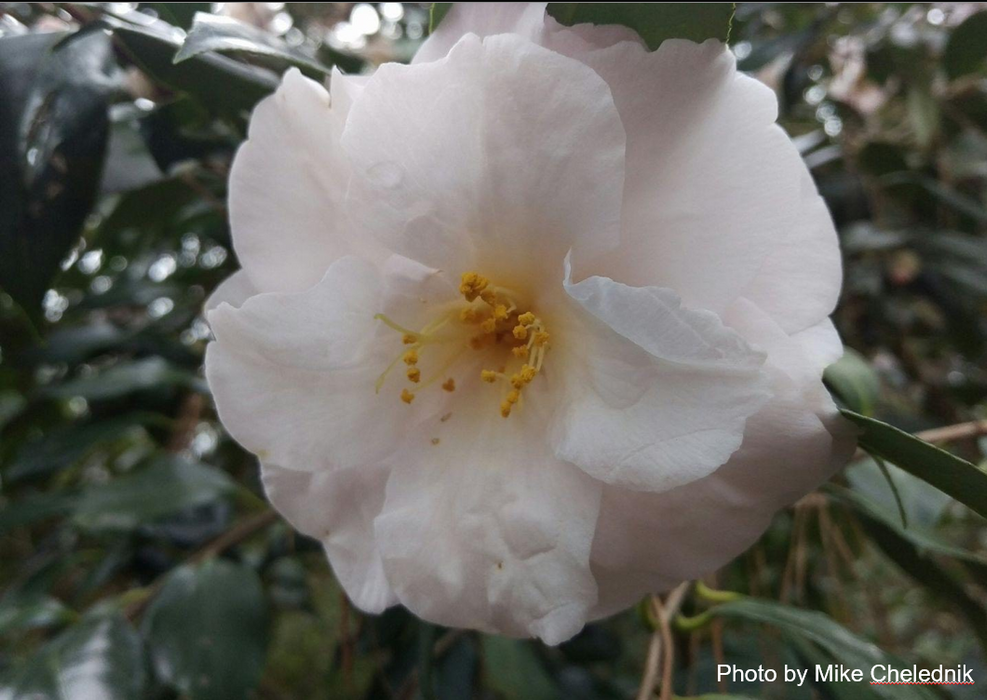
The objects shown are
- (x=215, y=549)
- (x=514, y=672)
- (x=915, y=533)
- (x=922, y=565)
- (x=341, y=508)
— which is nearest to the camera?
(x=341, y=508)

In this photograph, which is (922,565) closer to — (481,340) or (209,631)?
(481,340)

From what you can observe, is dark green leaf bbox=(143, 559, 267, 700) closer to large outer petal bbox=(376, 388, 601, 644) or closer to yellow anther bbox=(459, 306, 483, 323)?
large outer petal bbox=(376, 388, 601, 644)

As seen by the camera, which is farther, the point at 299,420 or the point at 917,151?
Answer: the point at 917,151

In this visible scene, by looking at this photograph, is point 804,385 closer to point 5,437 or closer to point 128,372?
point 128,372

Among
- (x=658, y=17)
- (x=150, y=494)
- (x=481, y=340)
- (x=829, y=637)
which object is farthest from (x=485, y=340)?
(x=150, y=494)

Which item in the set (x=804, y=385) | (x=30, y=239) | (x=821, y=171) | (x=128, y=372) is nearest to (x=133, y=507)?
(x=128, y=372)

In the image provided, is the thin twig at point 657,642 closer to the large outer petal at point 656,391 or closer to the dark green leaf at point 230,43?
the large outer petal at point 656,391

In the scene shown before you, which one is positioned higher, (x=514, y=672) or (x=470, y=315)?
(x=470, y=315)

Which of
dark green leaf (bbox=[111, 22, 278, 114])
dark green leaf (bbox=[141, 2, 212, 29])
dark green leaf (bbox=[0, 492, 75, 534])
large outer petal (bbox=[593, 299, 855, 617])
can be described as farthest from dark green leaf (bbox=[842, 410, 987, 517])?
dark green leaf (bbox=[0, 492, 75, 534])
